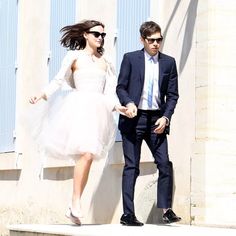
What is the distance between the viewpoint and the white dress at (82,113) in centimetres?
829

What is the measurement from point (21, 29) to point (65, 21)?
1.31 metres

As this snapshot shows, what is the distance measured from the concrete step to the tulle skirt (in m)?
0.67

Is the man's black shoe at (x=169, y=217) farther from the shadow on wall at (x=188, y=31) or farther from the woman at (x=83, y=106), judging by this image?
the shadow on wall at (x=188, y=31)

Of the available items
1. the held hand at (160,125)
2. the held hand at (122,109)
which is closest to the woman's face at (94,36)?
the held hand at (122,109)

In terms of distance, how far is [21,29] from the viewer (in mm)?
12672

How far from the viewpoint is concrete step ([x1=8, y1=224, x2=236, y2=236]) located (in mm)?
7203

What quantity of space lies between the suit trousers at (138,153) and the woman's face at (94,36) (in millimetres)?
736

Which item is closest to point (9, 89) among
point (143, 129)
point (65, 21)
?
point (65, 21)

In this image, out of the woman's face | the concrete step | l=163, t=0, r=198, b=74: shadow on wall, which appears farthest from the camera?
l=163, t=0, r=198, b=74: shadow on wall

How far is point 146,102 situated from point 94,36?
30.5 inches

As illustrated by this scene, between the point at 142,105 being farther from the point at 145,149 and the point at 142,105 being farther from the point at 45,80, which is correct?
the point at 45,80

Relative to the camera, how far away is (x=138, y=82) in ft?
26.7

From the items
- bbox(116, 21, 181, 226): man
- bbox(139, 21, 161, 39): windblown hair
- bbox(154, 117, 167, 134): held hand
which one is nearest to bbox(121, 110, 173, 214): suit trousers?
bbox(116, 21, 181, 226): man

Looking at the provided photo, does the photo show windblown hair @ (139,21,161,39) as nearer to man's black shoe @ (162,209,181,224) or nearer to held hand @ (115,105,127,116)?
held hand @ (115,105,127,116)
